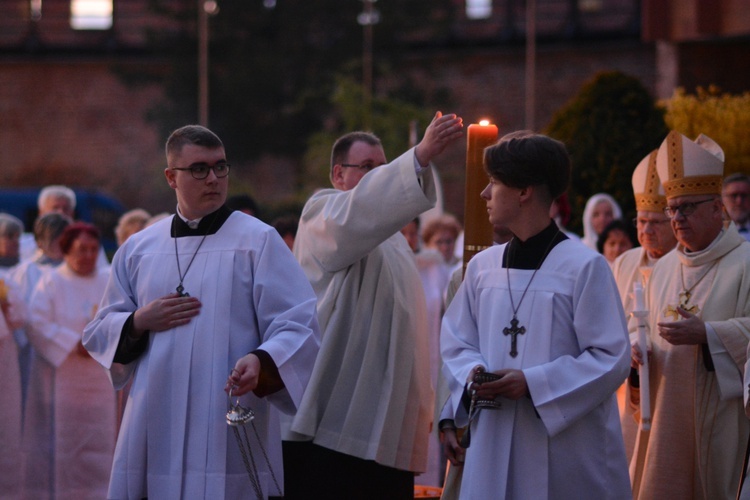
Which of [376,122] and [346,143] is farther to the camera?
[376,122]

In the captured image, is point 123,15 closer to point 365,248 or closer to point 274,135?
point 274,135

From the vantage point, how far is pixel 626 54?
103ft

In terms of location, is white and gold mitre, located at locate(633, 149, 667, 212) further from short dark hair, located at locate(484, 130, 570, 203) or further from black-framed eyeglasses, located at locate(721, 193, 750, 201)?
black-framed eyeglasses, located at locate(721, 193, 750, 201)

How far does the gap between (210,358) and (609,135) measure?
7.30 metres

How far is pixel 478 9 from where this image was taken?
3350 cm

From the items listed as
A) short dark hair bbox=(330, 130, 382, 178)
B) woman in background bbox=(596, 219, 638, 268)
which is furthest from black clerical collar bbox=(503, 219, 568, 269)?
woman in background bbox=(596, 219, 638, 268)

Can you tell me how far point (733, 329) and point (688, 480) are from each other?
78cm

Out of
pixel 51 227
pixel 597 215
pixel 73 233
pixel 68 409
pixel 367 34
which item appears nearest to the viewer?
pixel 73 233

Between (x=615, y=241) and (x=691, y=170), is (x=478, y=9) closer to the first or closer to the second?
(x=615, y=241)

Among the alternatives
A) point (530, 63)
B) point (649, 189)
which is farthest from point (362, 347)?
point (530, 63)

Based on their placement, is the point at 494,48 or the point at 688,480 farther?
the point at 494,48

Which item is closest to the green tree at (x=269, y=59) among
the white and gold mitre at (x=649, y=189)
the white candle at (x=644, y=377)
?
the white and gold mitre at (x=649, y=189)

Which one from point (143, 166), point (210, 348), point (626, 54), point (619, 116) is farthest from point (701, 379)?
point (143, 166)

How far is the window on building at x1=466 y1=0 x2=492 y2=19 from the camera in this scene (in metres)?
33.4
